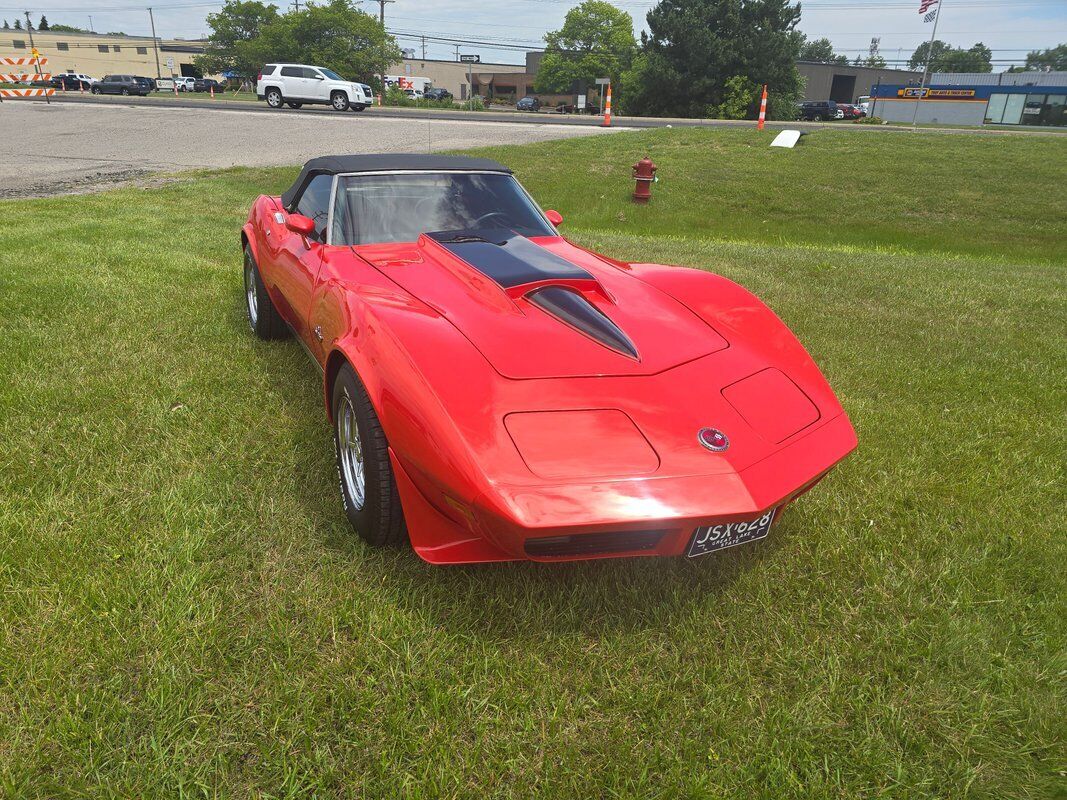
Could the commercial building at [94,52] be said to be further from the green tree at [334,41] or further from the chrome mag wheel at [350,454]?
the chrome mag wheel at [350,454]

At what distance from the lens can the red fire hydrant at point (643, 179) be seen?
11055mm

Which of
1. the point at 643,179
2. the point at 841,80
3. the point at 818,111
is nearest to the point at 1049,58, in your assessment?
the point at 841,80

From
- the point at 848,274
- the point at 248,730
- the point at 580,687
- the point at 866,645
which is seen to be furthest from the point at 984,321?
the point at 248,730

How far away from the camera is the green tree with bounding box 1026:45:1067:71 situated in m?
120

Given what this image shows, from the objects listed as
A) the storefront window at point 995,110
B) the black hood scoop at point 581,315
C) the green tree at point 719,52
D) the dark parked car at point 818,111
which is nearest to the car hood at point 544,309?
the black hood scoop at point 581,315

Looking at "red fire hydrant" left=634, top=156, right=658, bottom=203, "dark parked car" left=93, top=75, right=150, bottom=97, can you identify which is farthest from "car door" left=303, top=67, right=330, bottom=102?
"dark parked car" left=93, top=75, right=150, bottom=97

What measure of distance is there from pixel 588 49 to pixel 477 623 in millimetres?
87835

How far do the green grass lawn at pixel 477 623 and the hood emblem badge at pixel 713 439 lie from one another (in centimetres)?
56

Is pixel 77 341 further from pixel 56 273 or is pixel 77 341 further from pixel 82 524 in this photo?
pixel 82 524

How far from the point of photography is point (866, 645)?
2.06m

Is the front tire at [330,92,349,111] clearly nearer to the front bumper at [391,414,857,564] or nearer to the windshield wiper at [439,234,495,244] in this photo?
the windshield wiper at [439,234,495,244]

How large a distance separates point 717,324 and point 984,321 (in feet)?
12.6

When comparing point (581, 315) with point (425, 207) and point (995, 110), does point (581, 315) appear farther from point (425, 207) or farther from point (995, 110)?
point (995, 110)

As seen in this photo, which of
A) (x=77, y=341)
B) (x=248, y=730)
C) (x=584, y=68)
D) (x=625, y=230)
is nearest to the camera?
(x=248, y=730)
